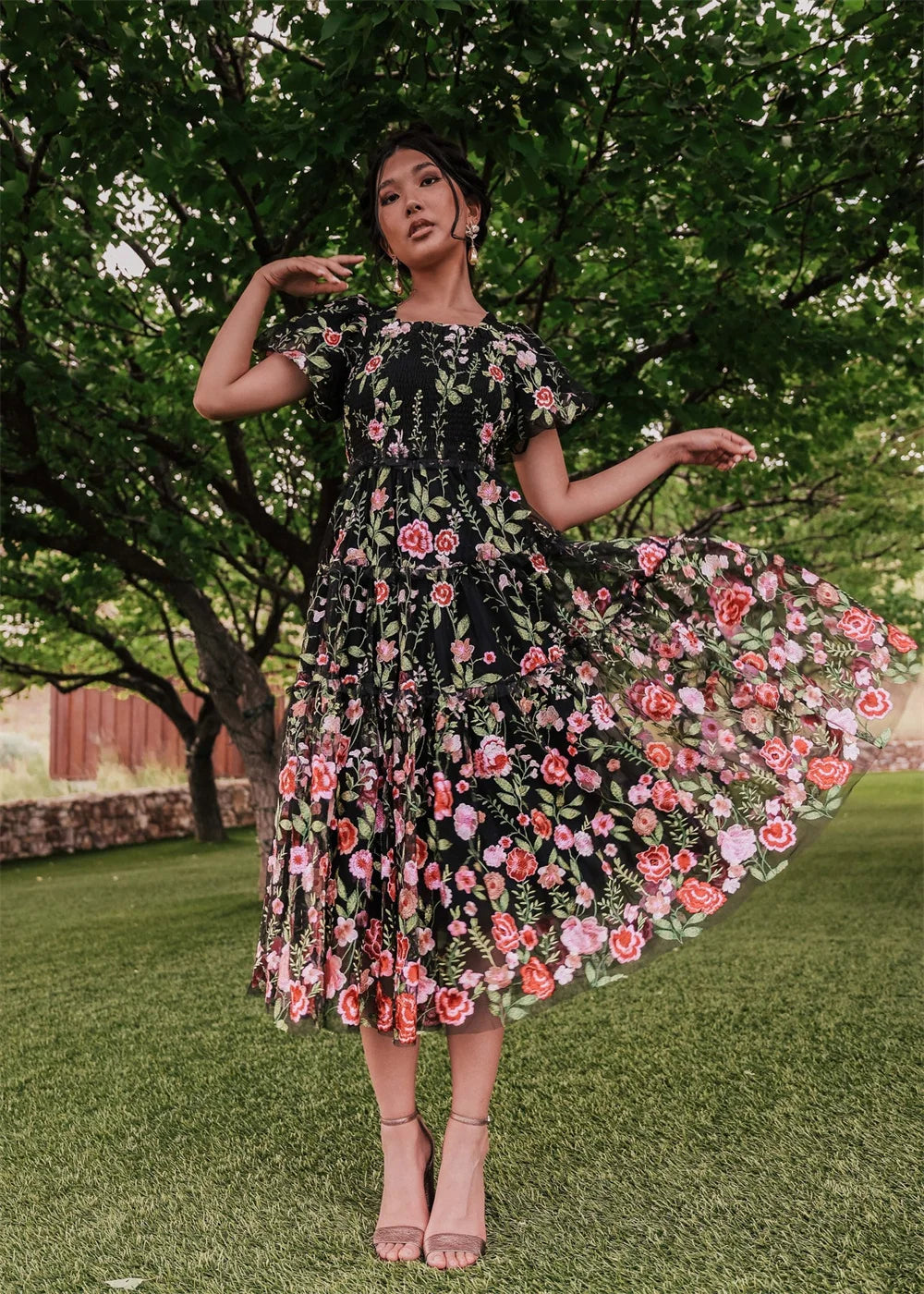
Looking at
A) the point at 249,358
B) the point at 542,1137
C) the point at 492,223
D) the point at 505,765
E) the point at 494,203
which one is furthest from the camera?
the point at 492,223

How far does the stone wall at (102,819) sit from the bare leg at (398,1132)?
14055 mm

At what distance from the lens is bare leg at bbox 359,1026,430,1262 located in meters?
2.40

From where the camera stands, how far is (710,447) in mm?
2670

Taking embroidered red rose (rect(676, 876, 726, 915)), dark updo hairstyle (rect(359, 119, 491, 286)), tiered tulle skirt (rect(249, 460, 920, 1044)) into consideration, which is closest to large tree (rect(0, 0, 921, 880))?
dark updo hairstyle (rect(359, 119, 491, 286))

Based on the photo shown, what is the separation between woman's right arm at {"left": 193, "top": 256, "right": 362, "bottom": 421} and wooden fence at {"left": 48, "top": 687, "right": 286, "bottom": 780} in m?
17.8

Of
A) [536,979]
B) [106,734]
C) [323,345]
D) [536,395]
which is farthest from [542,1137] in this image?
[106,734]

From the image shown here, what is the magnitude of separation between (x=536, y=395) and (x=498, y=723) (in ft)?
2.49

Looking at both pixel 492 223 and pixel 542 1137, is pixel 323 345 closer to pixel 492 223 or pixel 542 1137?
pixel 542 1137

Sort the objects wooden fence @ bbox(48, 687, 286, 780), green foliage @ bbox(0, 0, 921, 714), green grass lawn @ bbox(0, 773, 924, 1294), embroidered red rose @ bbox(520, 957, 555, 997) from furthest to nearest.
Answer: wooden fence @ bbox(48, 687, 286, 780)
green foliage @ bbox(0, 0, 921, 714)
embroidered red rose @ bbox(520, 957, 555, 997)
green grass lawn @ bbox(0, 773, 924, 1294)

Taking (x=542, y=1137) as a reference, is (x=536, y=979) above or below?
above

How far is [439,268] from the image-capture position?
8.87ft

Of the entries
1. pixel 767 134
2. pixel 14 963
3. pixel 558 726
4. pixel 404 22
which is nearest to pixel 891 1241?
pixel 558 726

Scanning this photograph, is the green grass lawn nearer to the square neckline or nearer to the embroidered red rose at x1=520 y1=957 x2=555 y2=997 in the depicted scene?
the embroidered red rose at x1=520 y1=957 x2=555 y2=997

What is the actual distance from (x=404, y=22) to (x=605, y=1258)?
135 inches
